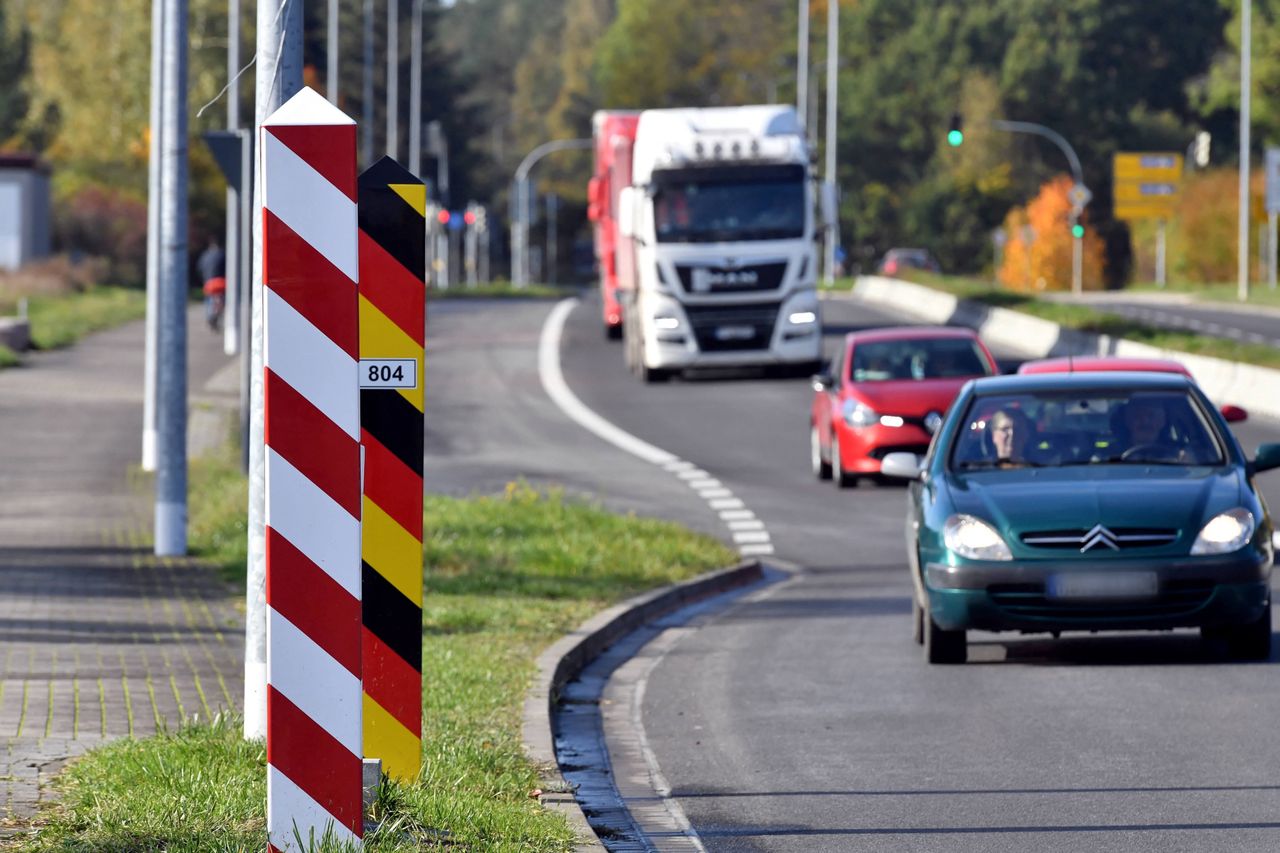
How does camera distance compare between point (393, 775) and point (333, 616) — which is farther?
point (393, 775)

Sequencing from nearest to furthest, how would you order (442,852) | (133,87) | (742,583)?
(442,852) → (742,583) → (133,87)

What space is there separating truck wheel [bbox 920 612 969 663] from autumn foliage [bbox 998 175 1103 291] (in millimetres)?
104590

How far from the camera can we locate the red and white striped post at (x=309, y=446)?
619cm

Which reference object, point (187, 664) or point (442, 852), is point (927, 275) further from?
point (442, 852)

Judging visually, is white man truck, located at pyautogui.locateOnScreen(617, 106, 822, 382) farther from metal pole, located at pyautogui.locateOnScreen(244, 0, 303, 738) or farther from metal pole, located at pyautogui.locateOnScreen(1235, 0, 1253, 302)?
metal pole, located at pyautogui.locateOnScreen(1235, 0, 1253, 302)

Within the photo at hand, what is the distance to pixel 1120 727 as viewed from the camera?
10375mm

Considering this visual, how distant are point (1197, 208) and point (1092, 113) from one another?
24370mm

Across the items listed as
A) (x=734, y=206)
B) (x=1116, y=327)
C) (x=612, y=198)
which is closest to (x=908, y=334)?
(x=734, y=206)

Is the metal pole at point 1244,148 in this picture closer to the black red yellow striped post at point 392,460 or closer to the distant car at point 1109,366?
the distant car at point 1109,366

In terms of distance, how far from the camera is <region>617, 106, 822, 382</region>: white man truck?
35.4m

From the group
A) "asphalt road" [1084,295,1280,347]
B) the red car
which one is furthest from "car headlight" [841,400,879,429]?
"asphalt road" [1084,295,1280,347]

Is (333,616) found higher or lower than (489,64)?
lower

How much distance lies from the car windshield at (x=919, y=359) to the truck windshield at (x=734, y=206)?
9.70 meters

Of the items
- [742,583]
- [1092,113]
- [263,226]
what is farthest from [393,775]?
[1092,113]
